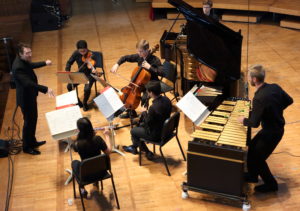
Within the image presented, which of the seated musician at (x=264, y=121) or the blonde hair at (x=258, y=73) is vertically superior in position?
the blonde hair at (x=258, y=73)

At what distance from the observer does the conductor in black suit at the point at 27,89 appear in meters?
5.88

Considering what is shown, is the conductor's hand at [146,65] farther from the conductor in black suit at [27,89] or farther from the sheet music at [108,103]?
the conductor in black suit at [27,89]

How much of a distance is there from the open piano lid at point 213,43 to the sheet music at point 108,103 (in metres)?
1.63

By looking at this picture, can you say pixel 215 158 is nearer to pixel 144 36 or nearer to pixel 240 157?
pixel 240 157

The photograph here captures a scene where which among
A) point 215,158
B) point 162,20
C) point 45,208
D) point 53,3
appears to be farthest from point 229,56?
point 53,3

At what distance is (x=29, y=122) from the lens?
6238mm

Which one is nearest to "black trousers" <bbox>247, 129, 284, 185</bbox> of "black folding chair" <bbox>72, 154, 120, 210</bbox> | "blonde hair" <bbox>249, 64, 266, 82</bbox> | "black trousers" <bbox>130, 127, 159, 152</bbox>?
"blonde hair" <bbox>249, 64, 266, 82</bbox>

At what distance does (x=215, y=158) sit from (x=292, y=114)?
259cm

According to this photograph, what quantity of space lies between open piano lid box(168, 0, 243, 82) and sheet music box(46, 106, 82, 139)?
2.23m

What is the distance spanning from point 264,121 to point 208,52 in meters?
2.08

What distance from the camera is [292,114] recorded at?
22.8 feet

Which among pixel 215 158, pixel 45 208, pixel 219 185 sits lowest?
pixel 45 208

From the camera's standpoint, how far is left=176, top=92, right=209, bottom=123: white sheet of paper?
5.25 m

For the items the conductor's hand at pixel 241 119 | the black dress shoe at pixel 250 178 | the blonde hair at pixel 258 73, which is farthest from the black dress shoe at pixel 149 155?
the blonde hair at pixel 258 73
